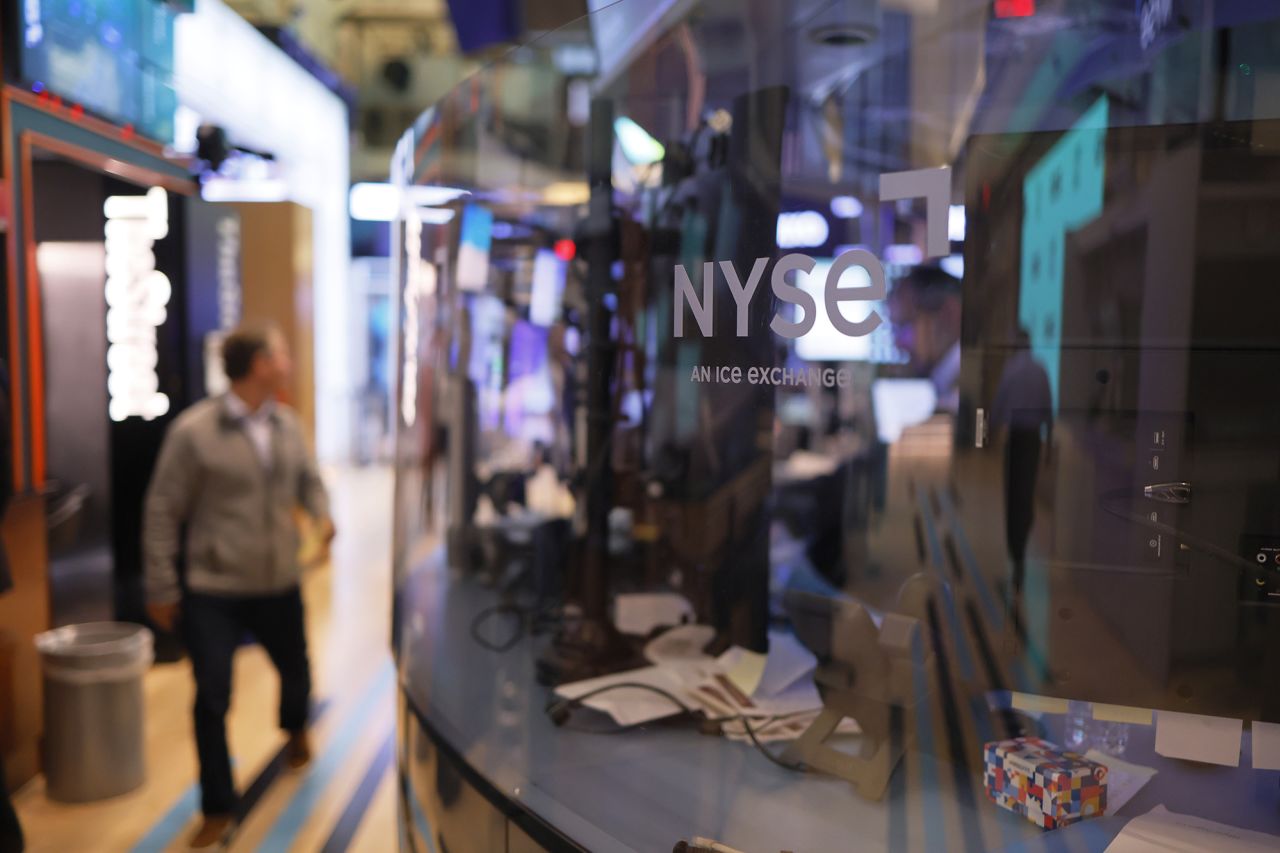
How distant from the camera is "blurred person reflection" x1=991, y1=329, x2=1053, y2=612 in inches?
48.1

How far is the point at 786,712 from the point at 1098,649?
64 centimetres

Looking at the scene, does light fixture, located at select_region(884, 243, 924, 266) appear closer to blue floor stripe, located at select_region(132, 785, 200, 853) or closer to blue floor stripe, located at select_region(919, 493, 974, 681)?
blue floor stripe, located at select_region(919, 493, 974, 681)

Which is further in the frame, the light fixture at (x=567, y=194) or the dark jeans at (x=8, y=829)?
the dark jeans at (x=8, y=829)

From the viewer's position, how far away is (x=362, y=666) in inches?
178

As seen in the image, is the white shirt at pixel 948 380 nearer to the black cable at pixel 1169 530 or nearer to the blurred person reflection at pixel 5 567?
the black cable at pixel 1169 530

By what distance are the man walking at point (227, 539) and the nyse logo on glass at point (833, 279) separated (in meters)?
1.98

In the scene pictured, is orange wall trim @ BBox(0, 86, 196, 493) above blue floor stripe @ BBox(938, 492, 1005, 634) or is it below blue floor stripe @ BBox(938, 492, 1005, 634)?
above

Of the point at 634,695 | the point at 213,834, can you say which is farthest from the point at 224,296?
the point at 634,695

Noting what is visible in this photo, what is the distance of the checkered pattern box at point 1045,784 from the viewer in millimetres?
1341

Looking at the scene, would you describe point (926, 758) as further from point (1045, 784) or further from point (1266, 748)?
point (1266, 748)

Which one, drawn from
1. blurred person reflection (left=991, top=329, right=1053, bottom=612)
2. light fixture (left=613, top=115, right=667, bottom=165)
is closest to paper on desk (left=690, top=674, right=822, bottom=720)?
blurred person reflection (left=991, top=329, right=1053, bottom=612)

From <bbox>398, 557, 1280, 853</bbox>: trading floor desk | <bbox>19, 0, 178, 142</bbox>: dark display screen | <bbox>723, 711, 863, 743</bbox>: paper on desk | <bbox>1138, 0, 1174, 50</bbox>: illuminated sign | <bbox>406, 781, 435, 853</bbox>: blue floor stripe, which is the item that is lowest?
<bbox>406, 781, 435, 853</bbox>: blue floor stripe

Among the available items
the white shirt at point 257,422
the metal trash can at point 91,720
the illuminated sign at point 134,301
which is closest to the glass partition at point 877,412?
the white shirt at point 257,422

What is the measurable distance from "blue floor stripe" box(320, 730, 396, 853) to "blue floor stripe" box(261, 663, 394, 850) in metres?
0.11
